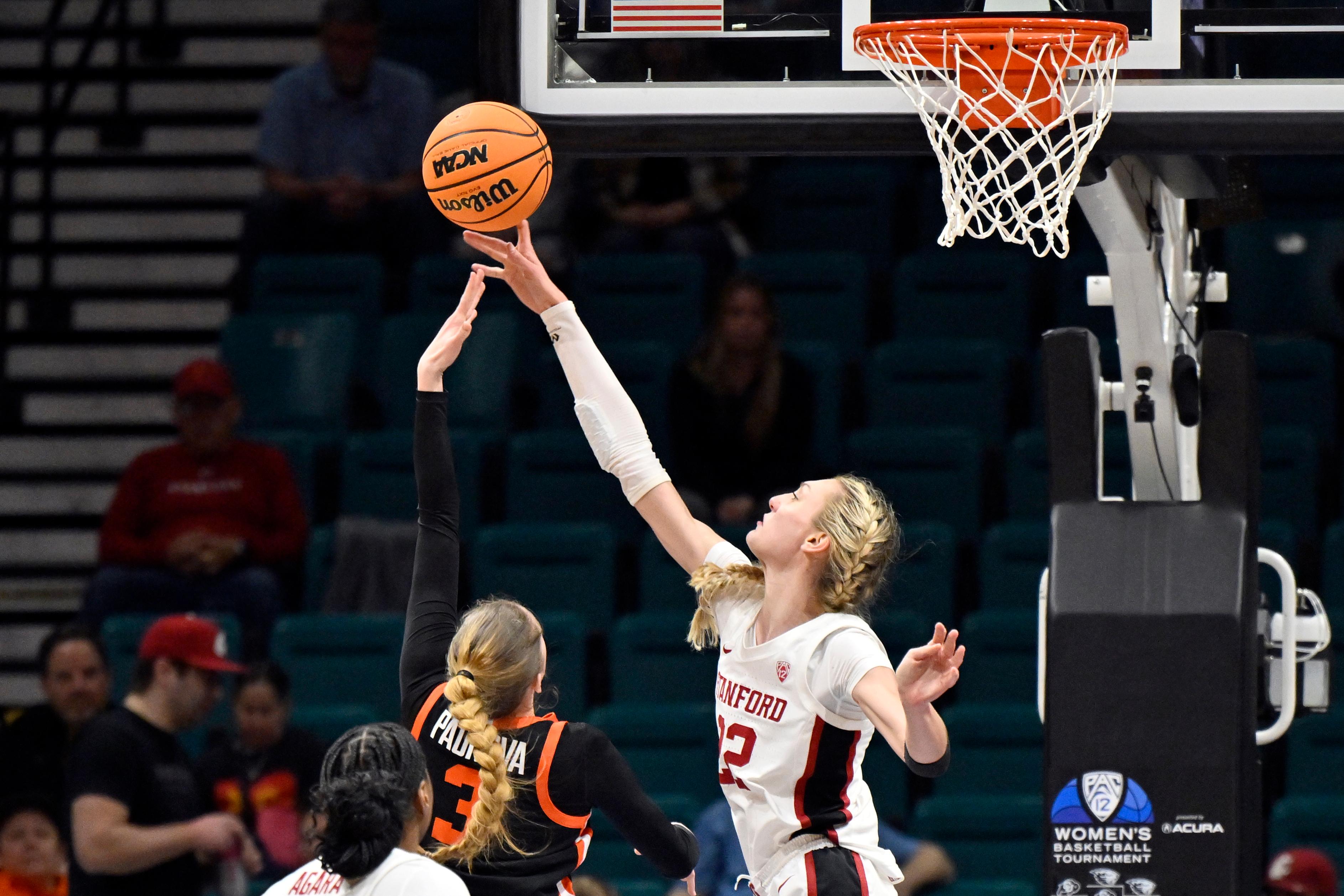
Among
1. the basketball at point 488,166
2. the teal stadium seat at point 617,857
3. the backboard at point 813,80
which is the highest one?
the backboard at point 813,80

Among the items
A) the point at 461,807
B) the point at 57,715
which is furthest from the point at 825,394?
the point at 461,807

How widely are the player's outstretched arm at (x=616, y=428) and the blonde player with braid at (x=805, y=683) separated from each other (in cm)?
14

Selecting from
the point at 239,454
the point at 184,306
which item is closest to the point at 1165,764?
the point at 239,454

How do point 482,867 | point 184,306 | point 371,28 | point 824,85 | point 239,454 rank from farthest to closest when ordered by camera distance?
point 184,306, point 371,28, point 239,454, point 824,85, point 482,867

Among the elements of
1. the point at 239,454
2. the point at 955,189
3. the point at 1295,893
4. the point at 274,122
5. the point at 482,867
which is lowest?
the point at 1295,893

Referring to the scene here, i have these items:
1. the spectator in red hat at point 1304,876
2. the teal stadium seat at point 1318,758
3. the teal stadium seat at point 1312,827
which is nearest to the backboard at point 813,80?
the spectator in red hat at point 1304,876

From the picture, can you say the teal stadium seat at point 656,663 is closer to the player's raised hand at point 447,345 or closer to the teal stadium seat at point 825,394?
the teal stadium seat at point 825,394

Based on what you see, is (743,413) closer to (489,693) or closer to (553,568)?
(553,568)

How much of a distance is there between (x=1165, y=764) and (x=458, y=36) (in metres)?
7.68

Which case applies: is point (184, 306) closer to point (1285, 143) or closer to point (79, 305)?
point (79, 305)

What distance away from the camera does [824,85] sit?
4539 mm

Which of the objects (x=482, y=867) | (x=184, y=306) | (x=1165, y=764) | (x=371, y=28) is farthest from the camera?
(x=184, y=306)

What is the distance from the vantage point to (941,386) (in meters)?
9.18

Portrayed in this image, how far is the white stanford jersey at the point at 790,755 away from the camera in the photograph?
13.8 feet
